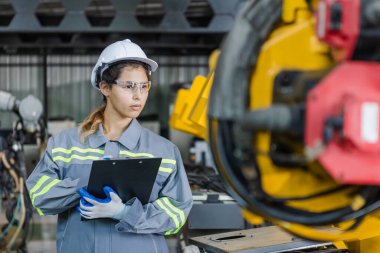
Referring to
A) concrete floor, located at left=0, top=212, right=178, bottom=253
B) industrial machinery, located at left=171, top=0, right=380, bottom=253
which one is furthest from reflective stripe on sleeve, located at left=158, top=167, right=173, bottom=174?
concrete floor, located at left=0, top=212, right=178, bottom=253

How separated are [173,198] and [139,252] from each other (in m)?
0.26

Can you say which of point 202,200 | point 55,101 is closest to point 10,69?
point 55,101

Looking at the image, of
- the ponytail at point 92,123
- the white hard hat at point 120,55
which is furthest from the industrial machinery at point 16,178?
the white hard hat at point 120,55

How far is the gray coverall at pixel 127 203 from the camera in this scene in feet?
8.59

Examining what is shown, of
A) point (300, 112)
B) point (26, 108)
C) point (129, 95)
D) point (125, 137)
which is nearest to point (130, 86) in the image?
point (129, 95)

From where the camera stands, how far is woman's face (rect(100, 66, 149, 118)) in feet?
8.88

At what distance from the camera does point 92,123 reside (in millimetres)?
2809

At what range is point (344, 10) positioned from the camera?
1.15 m

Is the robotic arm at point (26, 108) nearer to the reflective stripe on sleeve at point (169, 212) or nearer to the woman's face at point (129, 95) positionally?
the woman's face at point (129, 95)

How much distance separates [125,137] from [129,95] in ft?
0.60

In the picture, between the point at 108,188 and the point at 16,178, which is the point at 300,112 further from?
the point at 16,178

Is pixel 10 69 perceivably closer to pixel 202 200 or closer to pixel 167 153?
pixel 202 200

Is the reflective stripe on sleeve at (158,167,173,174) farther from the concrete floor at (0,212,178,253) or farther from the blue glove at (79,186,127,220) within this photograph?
the concrete floor at (0,212,178,253)

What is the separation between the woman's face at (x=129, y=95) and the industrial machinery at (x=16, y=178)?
277 cm
